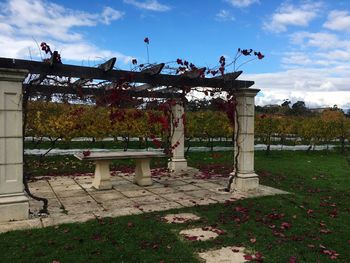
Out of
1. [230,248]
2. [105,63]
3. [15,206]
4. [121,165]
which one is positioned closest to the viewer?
[230,248]

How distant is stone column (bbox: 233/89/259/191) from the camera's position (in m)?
7.28

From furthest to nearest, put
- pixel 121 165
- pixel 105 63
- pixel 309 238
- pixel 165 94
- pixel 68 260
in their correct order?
pixel 121 165 < pixel 165 94 < pixel 105 63 < pixel 309 238 < pixel 68 260

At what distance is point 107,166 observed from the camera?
7.41 meters

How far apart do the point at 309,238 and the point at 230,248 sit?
1.12 m

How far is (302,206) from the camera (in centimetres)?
595

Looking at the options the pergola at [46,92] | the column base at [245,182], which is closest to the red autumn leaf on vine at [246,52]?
the pergola at [46,92]

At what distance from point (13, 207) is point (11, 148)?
848 millimetres

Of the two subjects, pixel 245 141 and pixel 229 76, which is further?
pixel 245 141

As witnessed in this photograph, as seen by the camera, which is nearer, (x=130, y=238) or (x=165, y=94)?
(x=130, y=238)

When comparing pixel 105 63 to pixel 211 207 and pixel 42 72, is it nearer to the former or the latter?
pixel 42 72

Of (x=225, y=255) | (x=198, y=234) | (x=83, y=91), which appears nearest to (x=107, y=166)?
(x=83, y=91)

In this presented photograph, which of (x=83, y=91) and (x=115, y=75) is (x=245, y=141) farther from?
(x=83, y=91)

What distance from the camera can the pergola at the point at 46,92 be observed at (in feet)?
16.4

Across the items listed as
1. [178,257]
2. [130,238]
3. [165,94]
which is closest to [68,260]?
[130,238]
